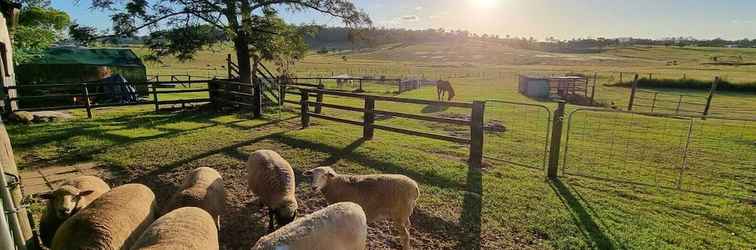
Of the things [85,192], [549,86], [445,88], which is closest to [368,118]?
[85,192]

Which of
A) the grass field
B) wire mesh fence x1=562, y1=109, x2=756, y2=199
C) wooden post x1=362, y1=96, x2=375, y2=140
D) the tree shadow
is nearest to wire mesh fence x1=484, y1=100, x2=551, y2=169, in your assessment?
the grass field

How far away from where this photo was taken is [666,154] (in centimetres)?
968

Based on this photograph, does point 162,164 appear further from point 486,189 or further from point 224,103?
point 224,103

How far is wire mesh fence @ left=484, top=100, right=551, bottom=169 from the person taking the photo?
27.5 ft

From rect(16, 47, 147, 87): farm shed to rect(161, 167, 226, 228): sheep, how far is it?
1971cm

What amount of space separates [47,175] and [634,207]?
9792 mm

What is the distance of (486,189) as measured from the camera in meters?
6.25

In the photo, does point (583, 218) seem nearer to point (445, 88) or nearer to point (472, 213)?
point (472, 213)

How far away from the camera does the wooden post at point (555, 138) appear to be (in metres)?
6.69

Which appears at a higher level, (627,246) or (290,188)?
(290,188)

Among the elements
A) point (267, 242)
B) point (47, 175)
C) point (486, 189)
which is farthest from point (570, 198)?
point (47, 175)

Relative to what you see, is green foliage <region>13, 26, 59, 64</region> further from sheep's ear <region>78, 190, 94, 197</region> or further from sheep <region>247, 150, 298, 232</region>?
sheep <region>247, 150, 298, 232</region>

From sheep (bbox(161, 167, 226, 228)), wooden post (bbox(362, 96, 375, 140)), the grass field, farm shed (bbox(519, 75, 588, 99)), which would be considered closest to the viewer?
sheep (bbox(161, 167, 226, 228))

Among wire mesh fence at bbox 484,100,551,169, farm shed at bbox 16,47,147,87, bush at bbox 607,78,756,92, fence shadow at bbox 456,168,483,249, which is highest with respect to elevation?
farm shed at bbox 16,47,147,87
